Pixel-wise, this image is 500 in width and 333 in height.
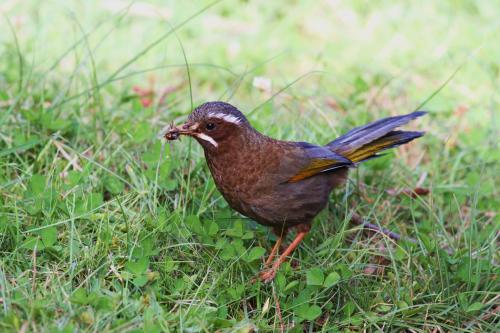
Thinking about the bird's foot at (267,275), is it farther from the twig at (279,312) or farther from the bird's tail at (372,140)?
the bird's tail at (372,140)

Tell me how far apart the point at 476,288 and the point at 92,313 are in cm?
232

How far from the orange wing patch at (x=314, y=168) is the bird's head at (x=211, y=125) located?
1.76 ft

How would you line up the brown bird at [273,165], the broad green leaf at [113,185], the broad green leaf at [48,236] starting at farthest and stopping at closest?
the broad green leaf at [113,185], the brown bird at [273,165], the broad green leaf at [48,236]

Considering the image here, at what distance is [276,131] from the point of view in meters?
6.05

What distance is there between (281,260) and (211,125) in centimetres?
101

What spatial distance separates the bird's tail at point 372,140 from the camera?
5.25 metres

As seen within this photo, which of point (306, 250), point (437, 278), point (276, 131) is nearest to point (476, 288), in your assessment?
point (437, 278)

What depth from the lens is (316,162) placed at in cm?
504

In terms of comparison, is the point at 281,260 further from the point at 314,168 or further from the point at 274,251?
the point at 314,168

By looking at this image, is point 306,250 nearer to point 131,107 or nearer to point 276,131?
point 276,131

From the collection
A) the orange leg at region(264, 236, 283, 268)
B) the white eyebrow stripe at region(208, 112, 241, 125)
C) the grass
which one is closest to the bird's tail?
the grass

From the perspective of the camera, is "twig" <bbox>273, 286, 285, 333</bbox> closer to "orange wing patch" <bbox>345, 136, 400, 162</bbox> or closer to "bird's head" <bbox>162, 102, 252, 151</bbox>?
"bird's head" <bbox>162, 102, 252, 151</bbox>

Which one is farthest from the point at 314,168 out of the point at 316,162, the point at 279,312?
the point at 279,312

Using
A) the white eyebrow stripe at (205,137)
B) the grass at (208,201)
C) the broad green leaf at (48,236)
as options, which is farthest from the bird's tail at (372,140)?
the broad green leaf at (48,236)
